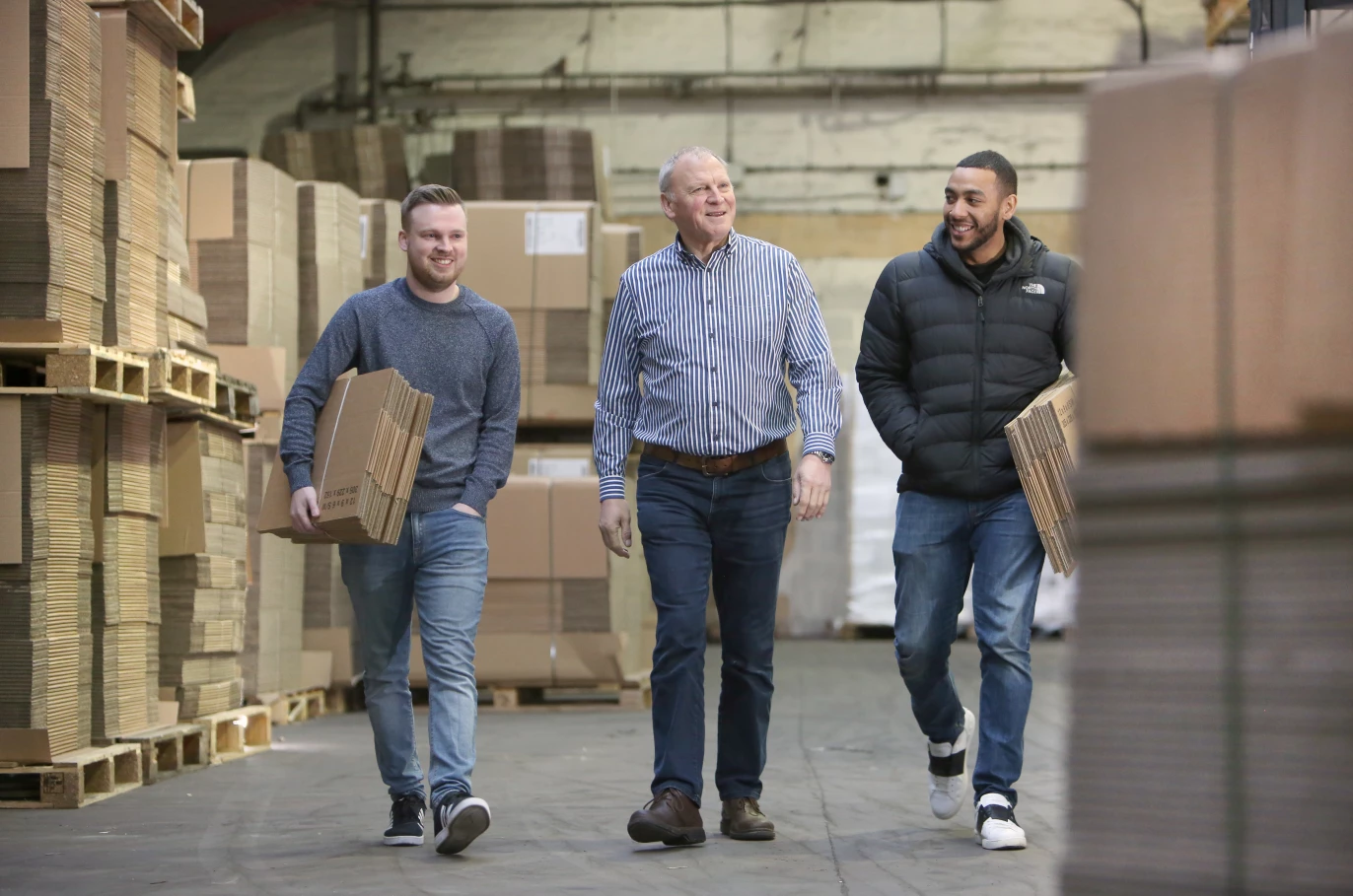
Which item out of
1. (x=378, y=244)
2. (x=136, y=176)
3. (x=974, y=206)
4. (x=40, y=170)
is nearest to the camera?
(x=974, y=206)

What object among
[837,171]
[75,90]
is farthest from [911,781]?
[837,171]

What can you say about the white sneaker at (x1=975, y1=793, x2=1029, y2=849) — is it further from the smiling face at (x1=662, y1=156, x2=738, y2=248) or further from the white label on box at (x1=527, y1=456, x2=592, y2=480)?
the white label on box at (x1=527, y1=456, x2=592, y2=480)

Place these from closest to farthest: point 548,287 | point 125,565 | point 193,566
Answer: point 125,565, point 193,566, point 548,287

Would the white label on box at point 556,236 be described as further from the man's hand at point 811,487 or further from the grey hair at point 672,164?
the man's hand at point 811,487

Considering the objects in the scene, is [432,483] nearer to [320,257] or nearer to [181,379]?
[181,379]

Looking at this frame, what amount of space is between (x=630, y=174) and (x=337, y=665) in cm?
712

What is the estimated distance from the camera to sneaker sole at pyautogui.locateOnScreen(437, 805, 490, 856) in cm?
399

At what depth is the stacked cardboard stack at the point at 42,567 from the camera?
4.92 m

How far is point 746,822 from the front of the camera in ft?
14.1

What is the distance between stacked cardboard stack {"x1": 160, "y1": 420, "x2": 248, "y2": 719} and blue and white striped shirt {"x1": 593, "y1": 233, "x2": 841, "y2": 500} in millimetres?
2390

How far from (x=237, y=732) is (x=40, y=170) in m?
2.63

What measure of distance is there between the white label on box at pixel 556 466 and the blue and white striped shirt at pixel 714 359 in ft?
14.1

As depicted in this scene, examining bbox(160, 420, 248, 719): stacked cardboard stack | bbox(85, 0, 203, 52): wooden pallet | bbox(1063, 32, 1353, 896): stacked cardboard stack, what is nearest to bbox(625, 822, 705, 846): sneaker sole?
bbox(1063, 32, 1353, 896): stacked cardboard stack

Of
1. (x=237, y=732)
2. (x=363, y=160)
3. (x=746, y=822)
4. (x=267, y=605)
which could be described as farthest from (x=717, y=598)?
(x=363, y=160)
